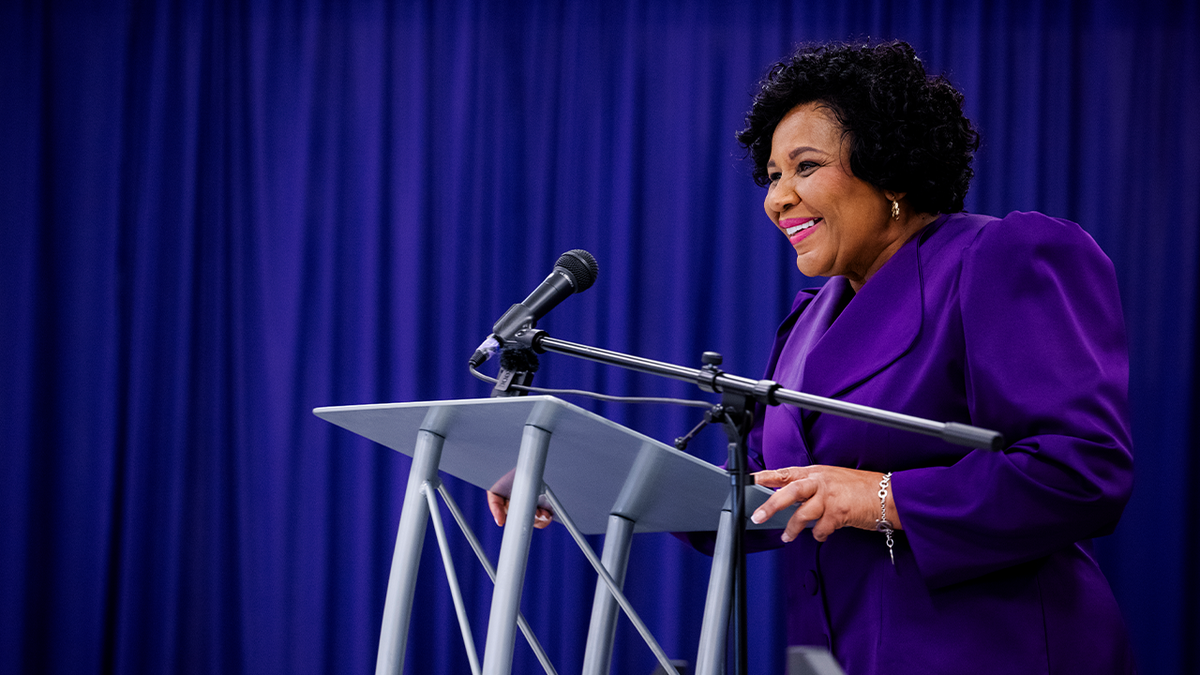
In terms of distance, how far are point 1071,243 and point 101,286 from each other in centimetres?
276

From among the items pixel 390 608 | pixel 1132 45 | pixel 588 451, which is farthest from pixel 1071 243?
pixel 1132 45

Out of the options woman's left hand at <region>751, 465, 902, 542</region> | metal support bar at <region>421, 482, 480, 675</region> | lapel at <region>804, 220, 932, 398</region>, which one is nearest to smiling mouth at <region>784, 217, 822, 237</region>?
lapel at <region>804, 220, 932, 398</region>

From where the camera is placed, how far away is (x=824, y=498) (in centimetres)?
102

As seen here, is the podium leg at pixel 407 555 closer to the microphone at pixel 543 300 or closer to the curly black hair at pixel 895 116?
the microphone at pixel 543 300

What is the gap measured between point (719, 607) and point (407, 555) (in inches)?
18.0

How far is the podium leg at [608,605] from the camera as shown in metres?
1.31

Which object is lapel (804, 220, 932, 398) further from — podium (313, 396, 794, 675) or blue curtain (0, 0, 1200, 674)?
blue curtain (0, 0, 1200, 674)

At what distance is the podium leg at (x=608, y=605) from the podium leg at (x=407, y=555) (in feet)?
1.08

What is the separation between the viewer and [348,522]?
2.65 metres

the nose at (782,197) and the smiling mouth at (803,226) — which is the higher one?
the nose at (782,197)

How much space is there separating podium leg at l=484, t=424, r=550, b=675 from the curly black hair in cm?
72

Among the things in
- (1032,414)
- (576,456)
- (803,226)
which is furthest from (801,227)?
(576,456)

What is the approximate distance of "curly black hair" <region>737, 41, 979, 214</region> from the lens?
1300 mm

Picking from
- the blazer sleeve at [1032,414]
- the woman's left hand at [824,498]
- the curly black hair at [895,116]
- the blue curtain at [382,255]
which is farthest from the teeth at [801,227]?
the blue curtain at [382,255]
